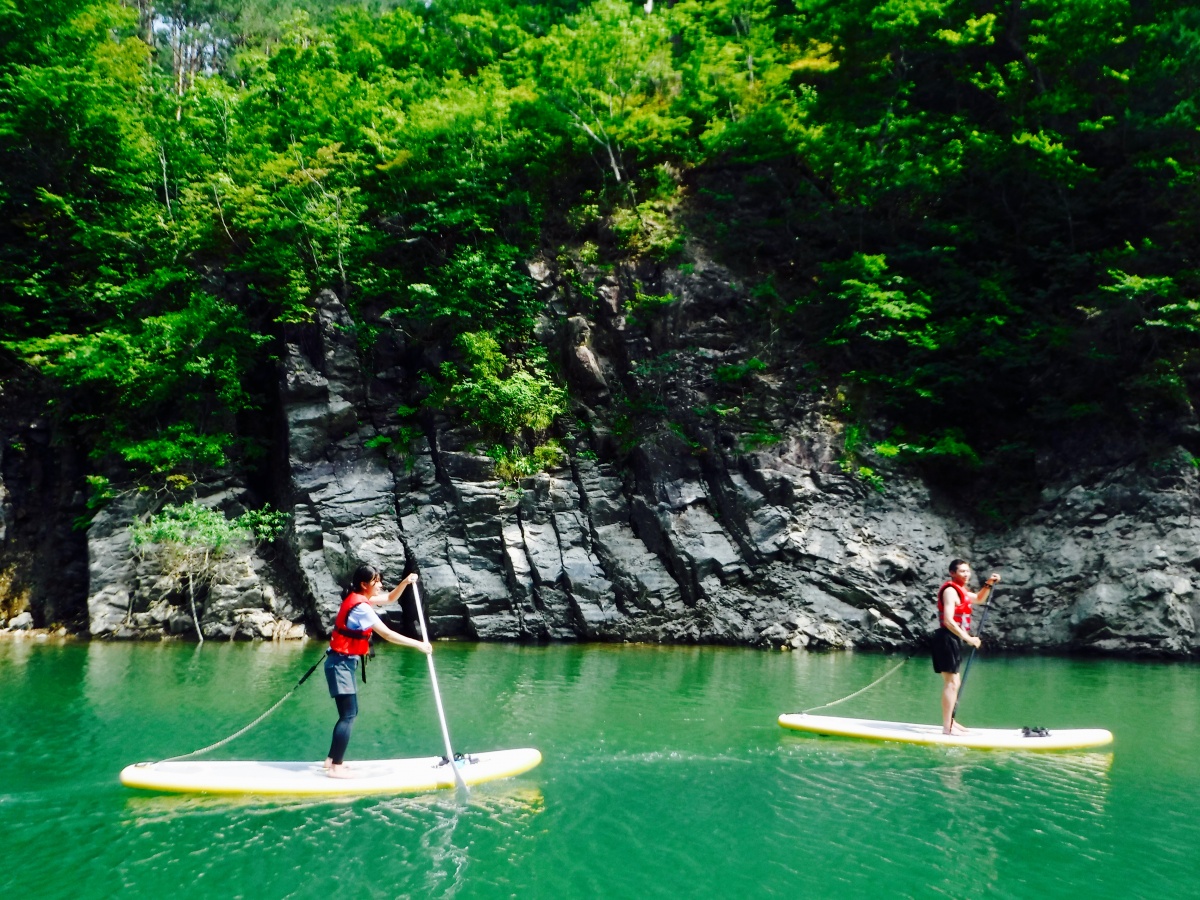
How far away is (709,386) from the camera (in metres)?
19.0

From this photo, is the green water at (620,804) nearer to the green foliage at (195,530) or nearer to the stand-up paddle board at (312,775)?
the stand-up paddle board at (312,775)

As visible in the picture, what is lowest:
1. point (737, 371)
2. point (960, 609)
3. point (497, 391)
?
point (960, 609)

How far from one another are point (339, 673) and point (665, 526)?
11.2 m

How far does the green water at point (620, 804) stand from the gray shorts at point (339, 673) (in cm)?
88

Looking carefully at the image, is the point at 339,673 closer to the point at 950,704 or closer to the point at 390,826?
the point at 390,826

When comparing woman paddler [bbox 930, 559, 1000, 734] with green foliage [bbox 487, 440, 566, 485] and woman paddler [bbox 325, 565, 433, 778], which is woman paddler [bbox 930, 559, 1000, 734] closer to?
woman paddler [bbox 325, 565, 433, 778]

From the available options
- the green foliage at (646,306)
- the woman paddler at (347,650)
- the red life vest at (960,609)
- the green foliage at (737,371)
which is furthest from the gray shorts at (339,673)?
the green foliage at (646,306)

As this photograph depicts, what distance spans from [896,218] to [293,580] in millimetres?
16014

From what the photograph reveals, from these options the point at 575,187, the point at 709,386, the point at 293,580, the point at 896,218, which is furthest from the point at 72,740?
the point at 896,218

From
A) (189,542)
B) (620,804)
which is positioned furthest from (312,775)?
(189,542)

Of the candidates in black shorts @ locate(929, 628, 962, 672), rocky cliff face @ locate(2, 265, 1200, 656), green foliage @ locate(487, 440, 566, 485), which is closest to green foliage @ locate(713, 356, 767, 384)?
rocky cliff face @ locate(2, 265, 1200, 656)

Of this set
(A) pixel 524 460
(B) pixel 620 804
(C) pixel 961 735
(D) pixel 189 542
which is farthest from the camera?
(A) pixel 524 460

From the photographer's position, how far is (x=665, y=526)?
57.9 ft

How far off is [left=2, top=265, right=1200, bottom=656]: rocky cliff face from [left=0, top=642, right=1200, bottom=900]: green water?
13.4 feet
